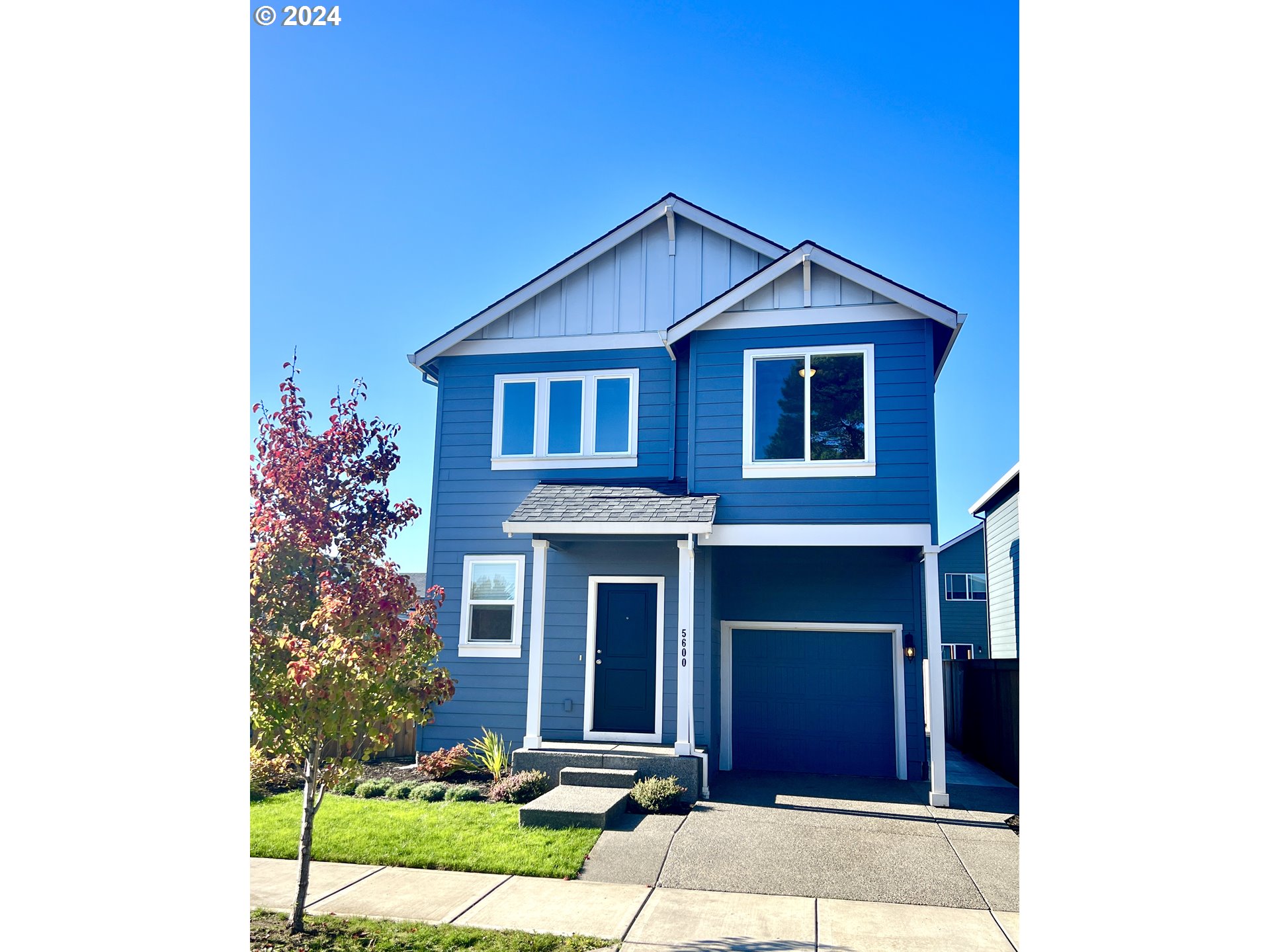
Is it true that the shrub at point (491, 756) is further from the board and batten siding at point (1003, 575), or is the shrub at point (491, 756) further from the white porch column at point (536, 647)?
the board and batten siding at point (1003, 575)

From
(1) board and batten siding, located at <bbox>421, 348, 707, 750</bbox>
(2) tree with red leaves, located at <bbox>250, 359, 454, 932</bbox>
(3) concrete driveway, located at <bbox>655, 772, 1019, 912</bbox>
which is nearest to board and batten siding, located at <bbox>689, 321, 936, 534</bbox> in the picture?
(1) board and batten siding, located at <bbox>421, 348, 707, 750</bbox>

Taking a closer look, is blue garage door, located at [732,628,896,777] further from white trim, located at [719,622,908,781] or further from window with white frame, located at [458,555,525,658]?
window with white frame, located at [458,555,525,658]

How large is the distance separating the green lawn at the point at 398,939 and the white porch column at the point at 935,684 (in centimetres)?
433

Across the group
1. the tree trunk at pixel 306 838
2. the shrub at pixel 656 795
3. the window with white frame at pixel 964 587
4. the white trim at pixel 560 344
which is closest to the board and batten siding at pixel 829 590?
the shrub at pixel 656 795

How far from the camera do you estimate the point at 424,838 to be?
18.9 feet

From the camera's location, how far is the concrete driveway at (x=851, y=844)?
4.88 metres

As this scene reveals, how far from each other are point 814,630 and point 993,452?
4.09 m

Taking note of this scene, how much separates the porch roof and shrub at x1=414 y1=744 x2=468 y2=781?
2239 millimetres

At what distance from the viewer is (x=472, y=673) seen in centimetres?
915
